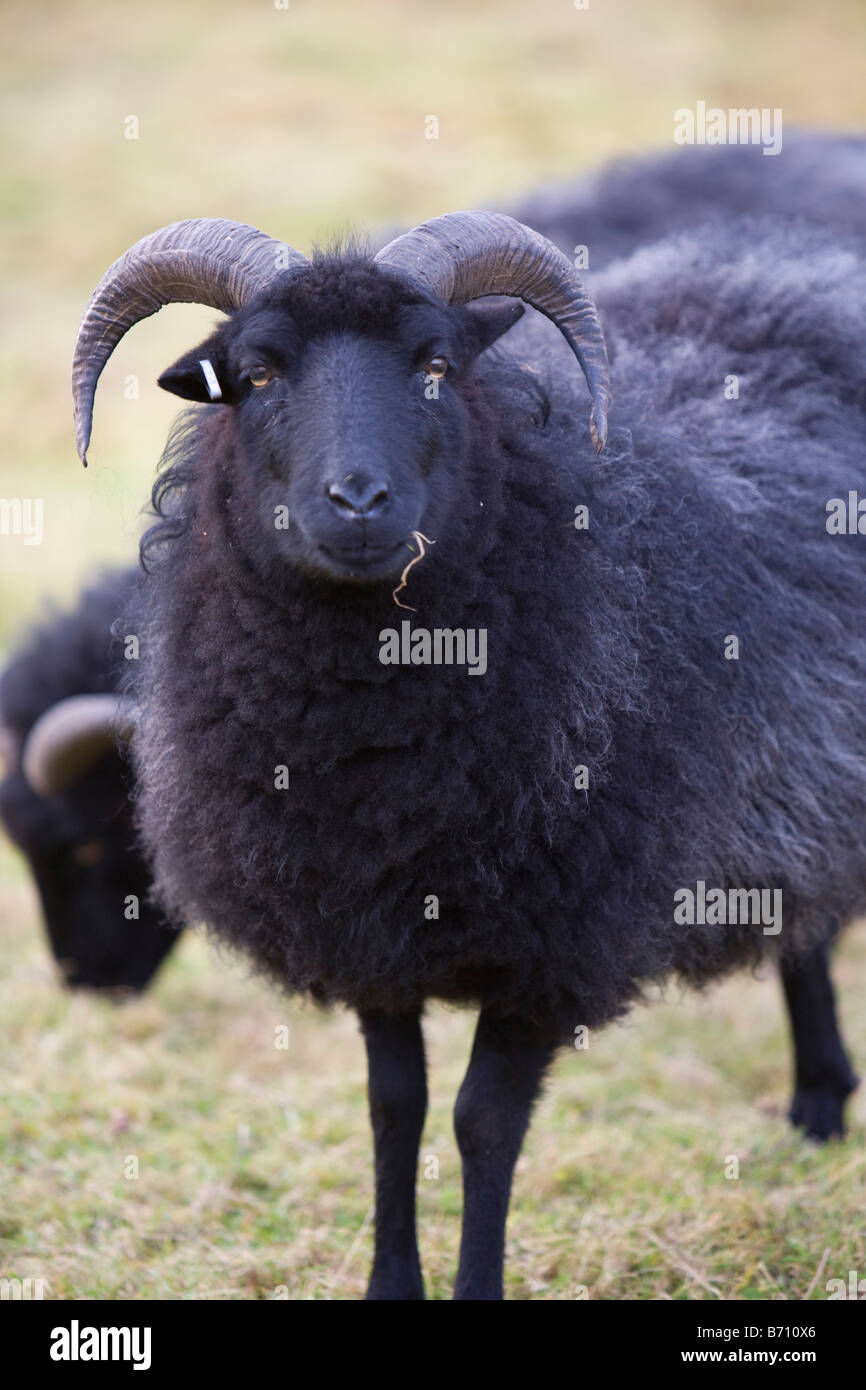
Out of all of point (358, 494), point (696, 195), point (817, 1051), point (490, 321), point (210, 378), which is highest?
point (696, 195)

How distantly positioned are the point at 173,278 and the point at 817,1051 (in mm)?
4311

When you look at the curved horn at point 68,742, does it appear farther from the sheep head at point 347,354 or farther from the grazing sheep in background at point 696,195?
the grazing sheep in background at point 696,195

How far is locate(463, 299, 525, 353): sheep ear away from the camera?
412cm

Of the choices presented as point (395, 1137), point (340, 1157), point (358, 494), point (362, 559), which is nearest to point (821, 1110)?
point (340, 1157)

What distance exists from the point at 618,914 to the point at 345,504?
1471 millimetres

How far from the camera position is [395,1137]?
4.52 meters

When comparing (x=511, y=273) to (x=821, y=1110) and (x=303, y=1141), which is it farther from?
(x=821, y=1110)

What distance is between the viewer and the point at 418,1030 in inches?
179

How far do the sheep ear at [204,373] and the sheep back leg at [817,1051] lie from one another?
3722 mm

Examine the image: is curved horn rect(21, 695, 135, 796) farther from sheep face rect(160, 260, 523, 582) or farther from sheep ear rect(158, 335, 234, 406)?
sheep face rect(160, 260, 523, 582)

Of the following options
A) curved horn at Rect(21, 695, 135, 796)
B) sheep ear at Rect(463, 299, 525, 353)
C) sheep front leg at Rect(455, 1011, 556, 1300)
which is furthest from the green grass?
sheep ear at Rect(463, 299, 525, 353)

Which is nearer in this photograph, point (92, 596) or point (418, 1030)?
point (418, 1030)

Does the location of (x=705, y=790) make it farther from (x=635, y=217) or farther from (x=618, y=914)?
(x=635, y=217)
